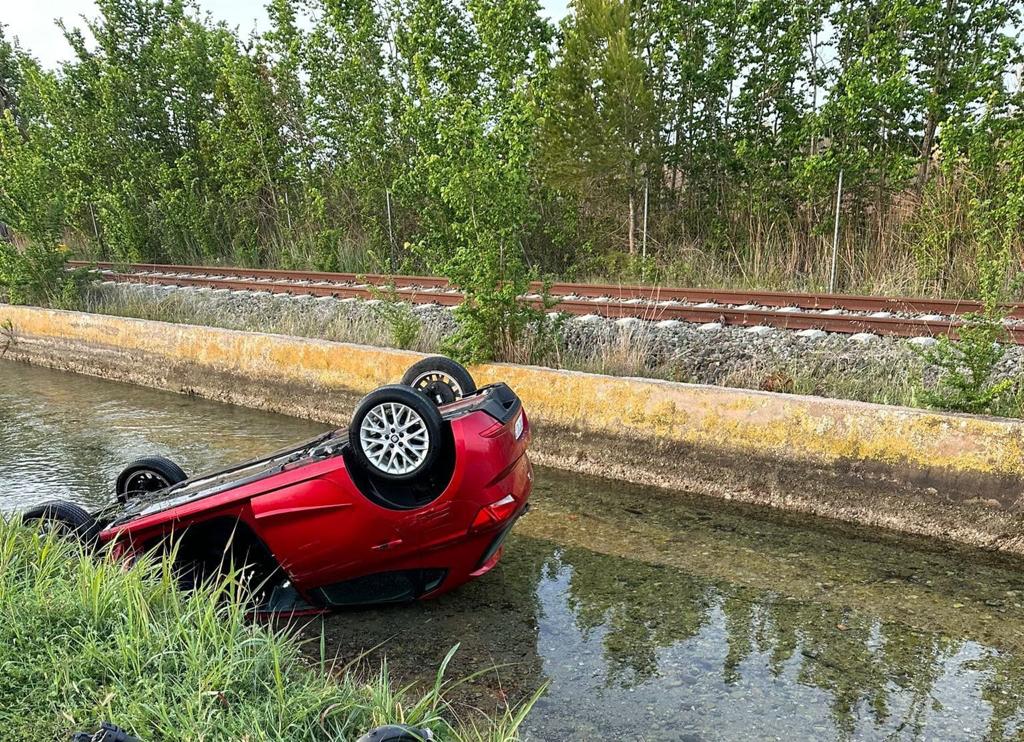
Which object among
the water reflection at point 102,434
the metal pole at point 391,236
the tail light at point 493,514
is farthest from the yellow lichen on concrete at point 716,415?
the metal pole at point 391,236

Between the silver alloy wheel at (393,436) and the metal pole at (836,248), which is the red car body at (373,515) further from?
the metal pole at (836,248)

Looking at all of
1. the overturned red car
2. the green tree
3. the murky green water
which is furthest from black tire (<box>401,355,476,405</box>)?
the green tree

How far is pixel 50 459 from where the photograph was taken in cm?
751

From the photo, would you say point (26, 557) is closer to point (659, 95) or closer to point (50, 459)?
point (50, 459)

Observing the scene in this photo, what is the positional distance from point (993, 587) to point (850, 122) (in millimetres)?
9333

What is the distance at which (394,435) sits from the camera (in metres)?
4.03

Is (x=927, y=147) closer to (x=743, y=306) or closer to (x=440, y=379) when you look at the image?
(x=743, y=306)

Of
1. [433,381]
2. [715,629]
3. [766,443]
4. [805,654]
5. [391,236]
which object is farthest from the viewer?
[391,236]

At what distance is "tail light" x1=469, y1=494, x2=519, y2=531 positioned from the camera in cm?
406

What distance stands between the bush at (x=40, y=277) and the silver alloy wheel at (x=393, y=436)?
11.6m

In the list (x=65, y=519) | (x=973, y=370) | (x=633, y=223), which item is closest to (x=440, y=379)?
(x=65, y=519)

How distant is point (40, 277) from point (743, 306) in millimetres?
11929

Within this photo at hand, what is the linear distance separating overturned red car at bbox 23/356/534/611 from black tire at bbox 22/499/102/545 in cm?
4

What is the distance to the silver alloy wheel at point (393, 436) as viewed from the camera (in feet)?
13.2
